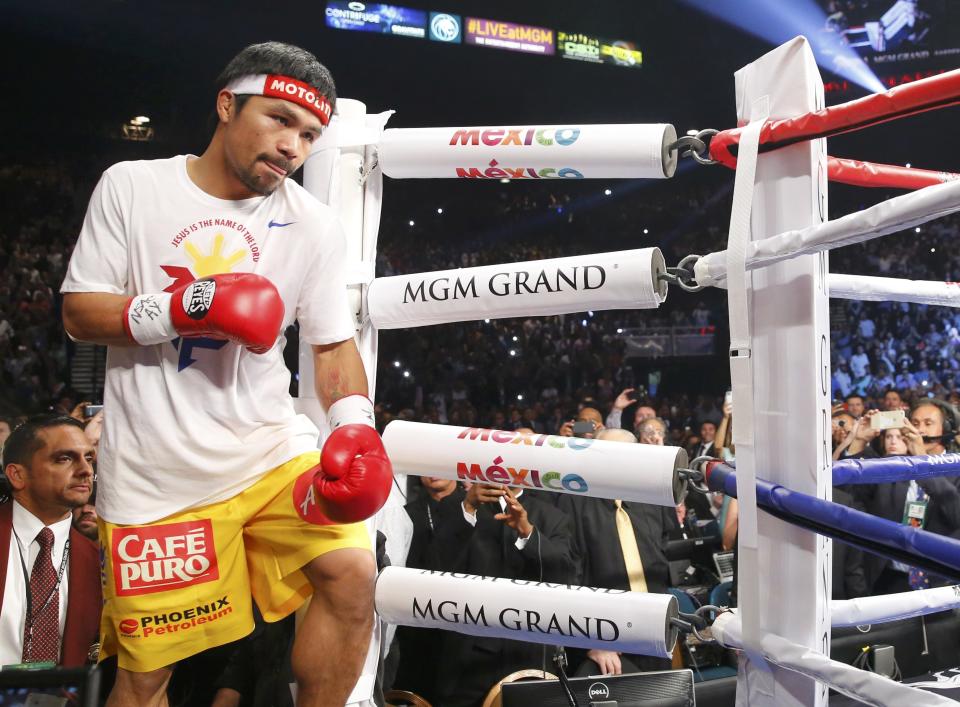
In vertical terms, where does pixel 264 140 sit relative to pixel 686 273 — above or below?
above

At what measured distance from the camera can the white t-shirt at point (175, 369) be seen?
48.9 inches

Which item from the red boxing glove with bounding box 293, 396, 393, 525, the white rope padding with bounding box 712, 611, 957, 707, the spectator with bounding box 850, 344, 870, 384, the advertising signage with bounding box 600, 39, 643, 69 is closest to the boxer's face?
the red boxing glove with bounding box 293, 396, 393, 525

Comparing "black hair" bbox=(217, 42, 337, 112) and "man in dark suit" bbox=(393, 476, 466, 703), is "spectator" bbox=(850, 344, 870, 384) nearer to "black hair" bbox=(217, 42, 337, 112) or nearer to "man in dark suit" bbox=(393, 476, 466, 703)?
"man in dark suit" bbox=(393, 476, 466, 703)

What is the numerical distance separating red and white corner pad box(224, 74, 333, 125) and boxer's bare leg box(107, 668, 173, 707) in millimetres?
855

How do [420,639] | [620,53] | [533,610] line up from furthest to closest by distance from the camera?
[620,53], [420,639], [533,610]

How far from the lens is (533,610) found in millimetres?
1354

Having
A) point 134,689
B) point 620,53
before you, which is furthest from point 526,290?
point 620,53

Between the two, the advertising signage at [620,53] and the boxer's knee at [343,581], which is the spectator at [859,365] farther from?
the boxer's knee at [343,581]

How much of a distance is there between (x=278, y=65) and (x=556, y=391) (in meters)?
8.13

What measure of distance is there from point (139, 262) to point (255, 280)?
0.22 meters

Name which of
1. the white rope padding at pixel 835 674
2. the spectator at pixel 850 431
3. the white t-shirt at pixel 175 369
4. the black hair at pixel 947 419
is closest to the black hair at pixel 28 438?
the white t-shirt at pixel 175 369

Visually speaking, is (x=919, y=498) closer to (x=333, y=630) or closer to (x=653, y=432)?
(x=653, y=432)

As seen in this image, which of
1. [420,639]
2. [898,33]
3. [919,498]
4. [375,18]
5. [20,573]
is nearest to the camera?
[20,573]

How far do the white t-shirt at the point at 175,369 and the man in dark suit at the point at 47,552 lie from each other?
0.89 m
